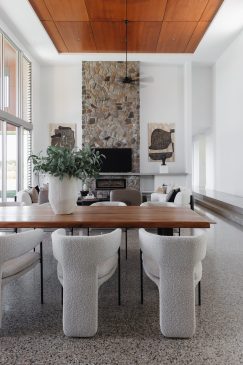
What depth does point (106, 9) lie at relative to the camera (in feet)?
22.7

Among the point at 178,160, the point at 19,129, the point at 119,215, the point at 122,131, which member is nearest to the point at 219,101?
the point at 178,160

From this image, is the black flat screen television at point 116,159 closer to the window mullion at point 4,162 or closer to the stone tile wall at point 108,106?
the stone tile wall at point 108,106

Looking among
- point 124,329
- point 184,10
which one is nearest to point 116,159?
point 184,10

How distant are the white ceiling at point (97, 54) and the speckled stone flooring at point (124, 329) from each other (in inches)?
232

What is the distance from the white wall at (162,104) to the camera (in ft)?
34.3

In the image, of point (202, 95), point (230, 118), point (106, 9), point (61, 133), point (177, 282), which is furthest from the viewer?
point (202, 95)

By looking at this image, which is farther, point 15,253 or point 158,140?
point 158,140

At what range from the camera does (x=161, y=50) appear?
30.6 feet

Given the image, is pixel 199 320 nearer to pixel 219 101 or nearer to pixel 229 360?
pixel 229 360

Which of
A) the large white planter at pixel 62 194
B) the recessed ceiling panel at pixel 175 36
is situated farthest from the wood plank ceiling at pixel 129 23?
the large white planter at pixel 62 194

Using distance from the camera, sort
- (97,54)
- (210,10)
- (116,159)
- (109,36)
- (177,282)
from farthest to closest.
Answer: (116,159)
(97,54)
(109,36)
(210,10)
(177,282)

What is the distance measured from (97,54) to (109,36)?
52.0 inches

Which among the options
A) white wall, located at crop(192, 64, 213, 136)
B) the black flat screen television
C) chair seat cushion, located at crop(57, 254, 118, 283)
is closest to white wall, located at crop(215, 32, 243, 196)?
white wall, located at crop(192, 64, 213, 136)

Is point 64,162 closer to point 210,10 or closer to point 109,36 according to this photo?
point 210,10
